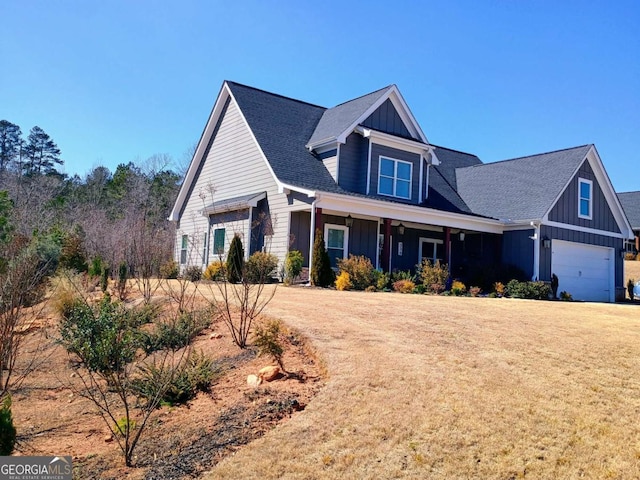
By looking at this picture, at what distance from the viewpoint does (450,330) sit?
8.44m

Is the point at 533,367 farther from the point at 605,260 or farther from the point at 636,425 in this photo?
the point at 605,260

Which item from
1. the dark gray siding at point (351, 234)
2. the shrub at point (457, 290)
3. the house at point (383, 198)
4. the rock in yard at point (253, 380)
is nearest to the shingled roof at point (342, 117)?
the house at point (383, 198)

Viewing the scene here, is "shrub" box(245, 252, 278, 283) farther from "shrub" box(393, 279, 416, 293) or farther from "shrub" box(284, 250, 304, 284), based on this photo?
"shrub" box(393, 279, 416, 293)

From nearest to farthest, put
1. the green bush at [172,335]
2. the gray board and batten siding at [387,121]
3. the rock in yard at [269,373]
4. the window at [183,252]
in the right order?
the rock in yard at [269,373], the green bush at [172,335], the gray board and batten siding at [387,121], the window at [183,252]

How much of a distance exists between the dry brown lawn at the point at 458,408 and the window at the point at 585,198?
14.4 metres

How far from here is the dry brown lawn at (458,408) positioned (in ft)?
14.0

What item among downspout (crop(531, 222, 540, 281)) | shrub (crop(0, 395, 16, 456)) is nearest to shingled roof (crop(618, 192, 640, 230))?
downspout (crop(531, 222, 540, 281))

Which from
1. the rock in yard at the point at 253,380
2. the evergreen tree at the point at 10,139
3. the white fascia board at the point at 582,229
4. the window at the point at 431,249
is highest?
the evergreen tree at the point at 10,139

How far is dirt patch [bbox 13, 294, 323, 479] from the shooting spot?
14.8 feet

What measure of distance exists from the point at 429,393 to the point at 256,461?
2086 mm

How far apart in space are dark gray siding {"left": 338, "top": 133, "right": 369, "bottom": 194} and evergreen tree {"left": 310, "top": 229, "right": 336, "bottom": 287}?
3.64 metres

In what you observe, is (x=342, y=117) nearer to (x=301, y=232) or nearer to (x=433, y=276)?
(x=301, y=232)

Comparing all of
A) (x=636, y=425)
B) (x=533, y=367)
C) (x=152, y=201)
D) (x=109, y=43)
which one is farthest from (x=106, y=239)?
(x=636, y=425)

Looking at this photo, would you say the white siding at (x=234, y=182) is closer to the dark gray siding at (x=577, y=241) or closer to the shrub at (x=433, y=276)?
the shrub at (x=433, y=276)
